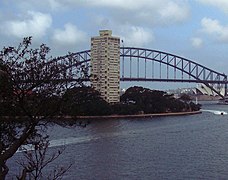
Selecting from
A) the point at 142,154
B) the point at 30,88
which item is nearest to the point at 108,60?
the point at 142,154

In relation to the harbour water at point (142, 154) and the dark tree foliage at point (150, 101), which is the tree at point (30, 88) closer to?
the harbour water at point (142, 154)

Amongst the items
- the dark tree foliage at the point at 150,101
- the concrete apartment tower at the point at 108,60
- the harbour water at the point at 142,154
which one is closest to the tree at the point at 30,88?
the harbour water at the point at 142,154

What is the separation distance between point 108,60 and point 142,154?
2077 centimetres

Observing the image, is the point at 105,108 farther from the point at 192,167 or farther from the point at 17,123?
the point at 17,123

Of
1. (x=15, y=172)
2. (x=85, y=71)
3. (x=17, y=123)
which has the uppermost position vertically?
(x=85, y=71)

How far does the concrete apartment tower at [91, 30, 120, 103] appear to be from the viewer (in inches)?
1188

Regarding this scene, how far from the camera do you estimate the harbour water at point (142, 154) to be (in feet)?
26.5

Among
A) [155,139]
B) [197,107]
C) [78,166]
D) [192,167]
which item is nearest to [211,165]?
[192,167]

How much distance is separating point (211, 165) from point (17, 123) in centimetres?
635

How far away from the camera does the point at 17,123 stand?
3.36 m

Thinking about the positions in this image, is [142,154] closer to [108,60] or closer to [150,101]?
[150,101]

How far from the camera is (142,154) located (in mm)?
10406

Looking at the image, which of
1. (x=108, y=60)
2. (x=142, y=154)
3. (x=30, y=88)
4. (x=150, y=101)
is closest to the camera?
(x=30, y=88)

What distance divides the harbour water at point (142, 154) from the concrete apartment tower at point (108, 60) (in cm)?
1437
